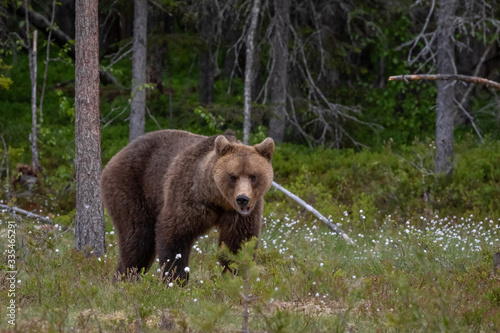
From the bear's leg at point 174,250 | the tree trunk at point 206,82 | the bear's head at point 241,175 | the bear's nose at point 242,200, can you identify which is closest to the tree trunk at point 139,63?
the tree trunk at point 206,82

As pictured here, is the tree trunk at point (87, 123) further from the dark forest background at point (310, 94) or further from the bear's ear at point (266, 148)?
the bear's ear at point (266, 148)

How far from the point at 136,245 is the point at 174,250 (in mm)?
840

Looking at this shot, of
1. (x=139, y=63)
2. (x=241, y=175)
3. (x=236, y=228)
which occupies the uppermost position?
(x=241, y=175)

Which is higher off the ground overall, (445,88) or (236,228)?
(445,88)

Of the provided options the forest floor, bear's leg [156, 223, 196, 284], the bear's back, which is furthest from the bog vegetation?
the bear's back

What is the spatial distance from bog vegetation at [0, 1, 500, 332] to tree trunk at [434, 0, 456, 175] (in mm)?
414

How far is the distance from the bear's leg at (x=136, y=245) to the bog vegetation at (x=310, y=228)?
372mm

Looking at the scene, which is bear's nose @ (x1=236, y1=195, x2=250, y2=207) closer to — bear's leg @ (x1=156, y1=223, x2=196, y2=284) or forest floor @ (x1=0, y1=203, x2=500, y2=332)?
forest floor @ (x1=0, y1=203, x2=500, y2=332)

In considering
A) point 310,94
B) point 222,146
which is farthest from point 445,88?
point 222,146

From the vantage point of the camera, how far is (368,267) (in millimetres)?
7352

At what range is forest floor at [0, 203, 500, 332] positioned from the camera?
14.7 feet

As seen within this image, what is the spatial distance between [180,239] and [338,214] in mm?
5893

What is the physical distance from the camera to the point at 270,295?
156 inches

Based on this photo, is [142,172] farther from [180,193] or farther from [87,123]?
[87,123]
